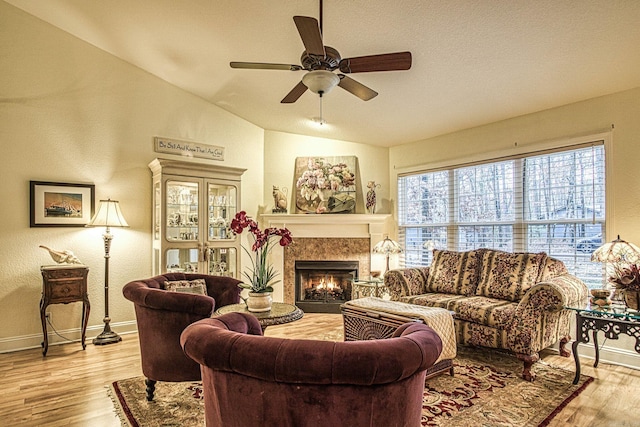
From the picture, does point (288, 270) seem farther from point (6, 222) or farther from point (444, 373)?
point (6, 222)

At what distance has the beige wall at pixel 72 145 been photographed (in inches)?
157

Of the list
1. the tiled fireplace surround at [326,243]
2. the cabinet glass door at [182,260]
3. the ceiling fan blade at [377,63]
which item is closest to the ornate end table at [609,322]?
the ceiling fan blade at [377,63]

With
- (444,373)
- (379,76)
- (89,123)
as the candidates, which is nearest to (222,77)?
(89,123)

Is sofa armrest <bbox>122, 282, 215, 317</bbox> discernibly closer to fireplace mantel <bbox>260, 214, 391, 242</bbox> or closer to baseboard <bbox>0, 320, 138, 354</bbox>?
baseboard <bbox>0, 320, 138, 354</bbox>

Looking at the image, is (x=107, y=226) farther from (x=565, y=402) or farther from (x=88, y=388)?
(x=565, y=402)

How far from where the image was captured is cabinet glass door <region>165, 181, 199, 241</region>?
15.1 feet

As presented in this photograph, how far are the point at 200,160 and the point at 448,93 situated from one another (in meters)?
3.29

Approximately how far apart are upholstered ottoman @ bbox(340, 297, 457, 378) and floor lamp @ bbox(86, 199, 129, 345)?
273cm

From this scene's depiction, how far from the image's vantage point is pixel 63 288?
390 cm

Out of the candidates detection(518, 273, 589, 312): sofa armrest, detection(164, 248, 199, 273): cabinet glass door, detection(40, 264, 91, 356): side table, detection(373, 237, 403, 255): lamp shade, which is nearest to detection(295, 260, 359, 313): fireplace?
detection(373, 237, 403, 255): lamp shade

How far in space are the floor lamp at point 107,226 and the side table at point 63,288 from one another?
0.21 meters

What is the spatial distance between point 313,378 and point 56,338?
4279 mm

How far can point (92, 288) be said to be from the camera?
4.42 metres

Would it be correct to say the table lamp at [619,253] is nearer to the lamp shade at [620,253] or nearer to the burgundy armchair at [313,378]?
the lamp shade at [620,253]
